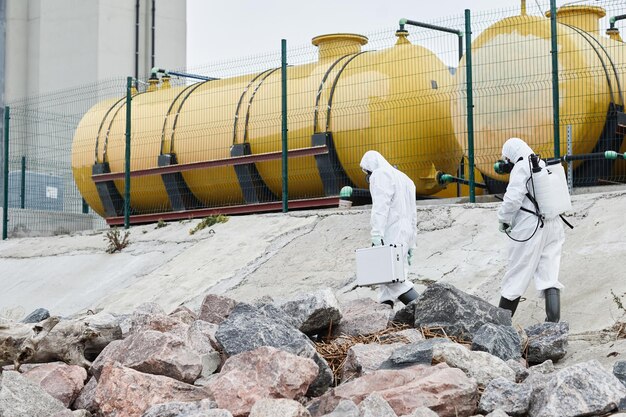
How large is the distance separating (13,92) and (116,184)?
15.6m

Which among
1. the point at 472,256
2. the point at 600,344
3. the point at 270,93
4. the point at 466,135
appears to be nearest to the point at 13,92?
the point at 270,93

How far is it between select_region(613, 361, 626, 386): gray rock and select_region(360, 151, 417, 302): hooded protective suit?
3365 mm

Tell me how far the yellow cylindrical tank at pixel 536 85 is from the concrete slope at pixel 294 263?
1.23m

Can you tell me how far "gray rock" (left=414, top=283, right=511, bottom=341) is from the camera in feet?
25.9

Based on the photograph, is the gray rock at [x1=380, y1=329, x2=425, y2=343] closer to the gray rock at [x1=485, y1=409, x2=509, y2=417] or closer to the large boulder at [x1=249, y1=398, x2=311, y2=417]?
the large boulder at [x1=249, y1=398, x2=311, y2=417]

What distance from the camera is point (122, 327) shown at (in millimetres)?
8859

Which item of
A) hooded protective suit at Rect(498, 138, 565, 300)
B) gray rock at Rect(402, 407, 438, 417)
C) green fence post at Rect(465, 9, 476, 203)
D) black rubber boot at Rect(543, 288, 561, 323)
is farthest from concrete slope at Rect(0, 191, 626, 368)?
gray rock at Rect(402, 407, 438, 417)

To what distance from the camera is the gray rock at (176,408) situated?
6.34 metres

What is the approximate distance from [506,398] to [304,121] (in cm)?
937

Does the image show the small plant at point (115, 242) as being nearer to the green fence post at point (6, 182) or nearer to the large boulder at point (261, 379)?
the green fence post at point (6, 182)

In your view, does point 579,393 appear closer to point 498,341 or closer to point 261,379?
point 498,341

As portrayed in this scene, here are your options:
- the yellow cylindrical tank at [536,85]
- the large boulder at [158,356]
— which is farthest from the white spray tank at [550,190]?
the yellow cylindrical tank at [536,85]

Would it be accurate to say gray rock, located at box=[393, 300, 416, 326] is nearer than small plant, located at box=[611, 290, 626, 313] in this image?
Yes

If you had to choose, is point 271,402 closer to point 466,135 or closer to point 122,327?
point 122,327
